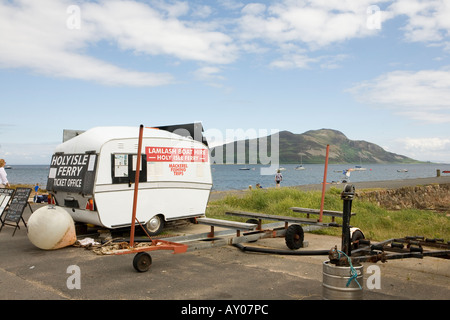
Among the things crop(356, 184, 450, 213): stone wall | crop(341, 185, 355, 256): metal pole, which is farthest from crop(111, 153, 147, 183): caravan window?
crop(356, 184, 450, 213): stone wall

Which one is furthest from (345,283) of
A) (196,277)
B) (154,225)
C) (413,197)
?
(413,197)

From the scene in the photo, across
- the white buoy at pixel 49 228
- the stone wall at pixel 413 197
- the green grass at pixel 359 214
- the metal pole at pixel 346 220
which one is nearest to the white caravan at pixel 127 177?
the white buoy at pixel 49 228

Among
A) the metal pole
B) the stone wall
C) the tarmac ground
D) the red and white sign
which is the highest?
the red and white sign

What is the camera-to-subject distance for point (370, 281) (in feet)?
21.6

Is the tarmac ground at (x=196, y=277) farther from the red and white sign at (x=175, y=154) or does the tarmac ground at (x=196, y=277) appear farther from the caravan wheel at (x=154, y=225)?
the red and white sign at (x=175, y=154)

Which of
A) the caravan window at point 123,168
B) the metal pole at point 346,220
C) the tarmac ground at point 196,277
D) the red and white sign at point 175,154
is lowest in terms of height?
the tarmac ground at point 196,277

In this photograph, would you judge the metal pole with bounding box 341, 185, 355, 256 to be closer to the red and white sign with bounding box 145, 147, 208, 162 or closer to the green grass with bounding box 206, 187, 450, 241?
the green grass with bounding box 206, 187, 450, 241

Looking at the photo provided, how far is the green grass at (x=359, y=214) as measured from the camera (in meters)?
11.2

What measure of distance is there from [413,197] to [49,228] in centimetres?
3081

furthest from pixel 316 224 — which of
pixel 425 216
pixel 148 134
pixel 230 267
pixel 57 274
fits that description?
pixel 425 216

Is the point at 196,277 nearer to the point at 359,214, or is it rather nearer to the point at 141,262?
the point at 141,262

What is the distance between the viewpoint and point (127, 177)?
10289 mm

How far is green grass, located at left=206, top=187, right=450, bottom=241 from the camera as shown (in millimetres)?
11250
